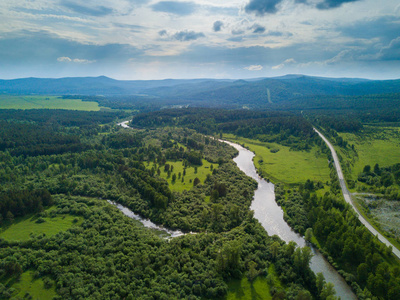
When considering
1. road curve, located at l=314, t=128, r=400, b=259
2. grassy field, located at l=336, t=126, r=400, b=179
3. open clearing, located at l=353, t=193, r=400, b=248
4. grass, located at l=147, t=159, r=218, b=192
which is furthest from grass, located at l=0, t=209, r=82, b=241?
grassy field, located at l=336, t=126, r=400, b=179

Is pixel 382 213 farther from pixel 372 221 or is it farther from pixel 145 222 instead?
pixel 145 222

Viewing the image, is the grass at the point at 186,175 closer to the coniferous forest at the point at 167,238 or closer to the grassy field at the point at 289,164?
the coniferous forest at the point at 167,238

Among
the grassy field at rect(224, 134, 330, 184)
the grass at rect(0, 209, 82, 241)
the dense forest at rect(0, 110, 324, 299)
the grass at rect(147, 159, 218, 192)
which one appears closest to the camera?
the dense forest at rect(0, 110, 324, 299)

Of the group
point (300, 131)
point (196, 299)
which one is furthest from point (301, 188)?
point (300, 131)

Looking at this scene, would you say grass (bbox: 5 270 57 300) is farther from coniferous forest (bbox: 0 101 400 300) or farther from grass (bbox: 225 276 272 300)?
grass (bbox: 225 276 272 300)

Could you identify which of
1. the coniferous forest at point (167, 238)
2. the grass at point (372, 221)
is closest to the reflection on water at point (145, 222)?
the coniferous forest at point (167, 238)

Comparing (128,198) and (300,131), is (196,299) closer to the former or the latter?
(128,198)
